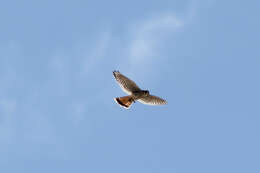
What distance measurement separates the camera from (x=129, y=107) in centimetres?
5681

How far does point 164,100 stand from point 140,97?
173 cm

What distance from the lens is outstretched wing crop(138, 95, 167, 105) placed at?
57438 mm

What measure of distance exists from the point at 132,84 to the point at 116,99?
5.36 ft

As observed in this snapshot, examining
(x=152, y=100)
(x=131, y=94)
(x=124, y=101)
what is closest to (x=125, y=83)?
(x=131, y=94)

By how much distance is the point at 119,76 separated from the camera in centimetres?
5575

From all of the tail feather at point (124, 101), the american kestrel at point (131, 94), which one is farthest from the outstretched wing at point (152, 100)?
the tail feather at point (124, 101)

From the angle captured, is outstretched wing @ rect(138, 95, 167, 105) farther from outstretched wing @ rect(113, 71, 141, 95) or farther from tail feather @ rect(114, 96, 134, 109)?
outstretched wing @ rect(113, 71, 141, 95)

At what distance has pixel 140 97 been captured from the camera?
5716cm

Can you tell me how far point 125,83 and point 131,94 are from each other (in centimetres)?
101

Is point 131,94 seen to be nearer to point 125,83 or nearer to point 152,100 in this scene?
point 125,83

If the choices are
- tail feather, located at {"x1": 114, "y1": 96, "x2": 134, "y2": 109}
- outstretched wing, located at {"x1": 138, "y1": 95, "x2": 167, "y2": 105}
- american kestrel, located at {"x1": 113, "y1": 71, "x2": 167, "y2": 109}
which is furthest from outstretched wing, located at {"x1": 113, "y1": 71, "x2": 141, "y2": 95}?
outstretched wing, located at {"x1": 138, "y1": 95, "x2": 167, "y2": 105}

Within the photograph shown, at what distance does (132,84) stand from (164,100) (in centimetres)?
299

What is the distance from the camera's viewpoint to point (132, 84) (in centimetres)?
5600

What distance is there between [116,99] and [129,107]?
90 cm
